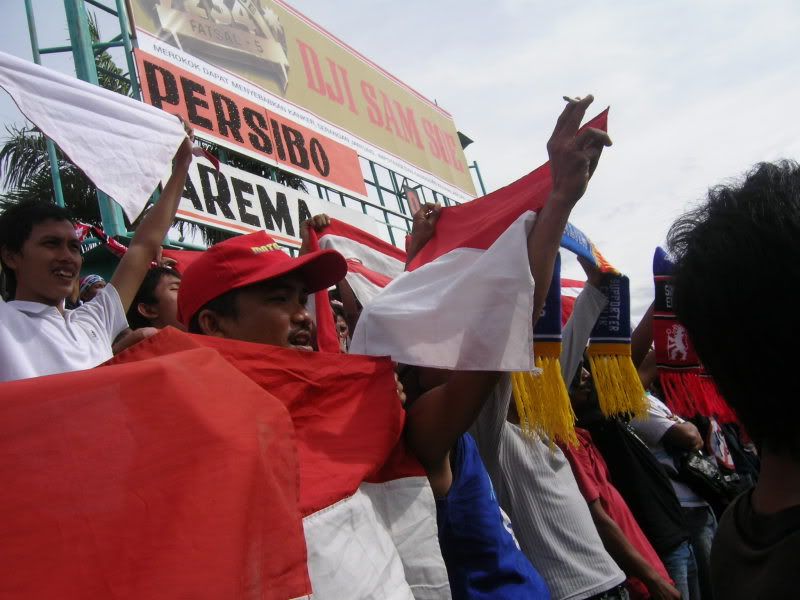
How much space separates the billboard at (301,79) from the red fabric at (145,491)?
15.0ft

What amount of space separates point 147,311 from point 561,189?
167 cm

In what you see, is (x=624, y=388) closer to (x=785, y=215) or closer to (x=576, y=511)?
(x=576, y=511)

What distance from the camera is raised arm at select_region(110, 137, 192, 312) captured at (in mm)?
2328

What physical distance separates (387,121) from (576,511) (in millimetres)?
7251

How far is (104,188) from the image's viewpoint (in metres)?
2.14

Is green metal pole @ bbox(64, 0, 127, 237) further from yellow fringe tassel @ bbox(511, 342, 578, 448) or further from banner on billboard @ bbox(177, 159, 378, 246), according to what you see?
yellow fringe tassel @ bbox(511, 342, 578, 448)

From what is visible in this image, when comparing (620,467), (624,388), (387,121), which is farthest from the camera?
(387,121)

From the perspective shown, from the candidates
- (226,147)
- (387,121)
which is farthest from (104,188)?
(387,121)

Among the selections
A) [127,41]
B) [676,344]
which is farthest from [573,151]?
[127,41]

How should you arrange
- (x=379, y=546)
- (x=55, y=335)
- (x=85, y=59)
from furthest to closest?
(x=85, y=59), (x=55, y=335), (x=379, y=546)

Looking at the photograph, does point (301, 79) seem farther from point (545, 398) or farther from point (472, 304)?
point (472, 304)

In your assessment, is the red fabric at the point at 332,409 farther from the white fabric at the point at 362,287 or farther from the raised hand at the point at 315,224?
the raised hand at the point at 315,224

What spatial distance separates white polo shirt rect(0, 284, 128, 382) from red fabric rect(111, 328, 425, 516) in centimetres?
66

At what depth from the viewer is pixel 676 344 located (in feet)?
10.4
